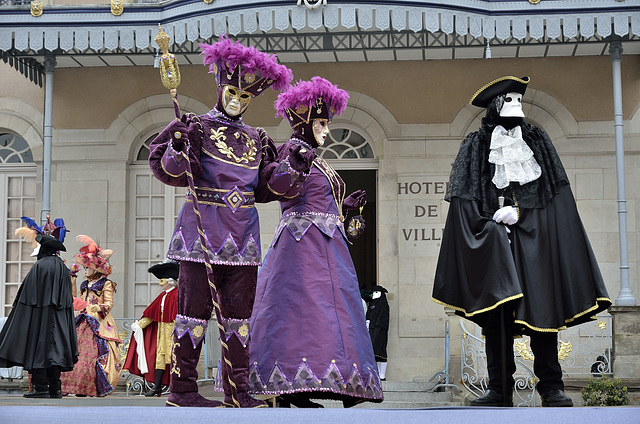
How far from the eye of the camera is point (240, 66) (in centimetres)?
536

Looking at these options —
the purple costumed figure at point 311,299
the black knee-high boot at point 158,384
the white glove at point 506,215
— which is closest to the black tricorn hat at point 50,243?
the black knee-high boot at point 158,384

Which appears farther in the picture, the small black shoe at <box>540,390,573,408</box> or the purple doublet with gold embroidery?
the small black shoe at <box>540,390,573,408</box>

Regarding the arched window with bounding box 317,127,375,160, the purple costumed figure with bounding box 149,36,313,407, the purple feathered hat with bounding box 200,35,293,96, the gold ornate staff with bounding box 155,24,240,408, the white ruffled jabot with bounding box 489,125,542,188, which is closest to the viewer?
the gold ornate staff with bounding box 155,24,240,408

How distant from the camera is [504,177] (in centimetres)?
573

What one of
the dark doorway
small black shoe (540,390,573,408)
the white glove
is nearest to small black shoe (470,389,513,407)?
small black shoe (540,390,573,408)

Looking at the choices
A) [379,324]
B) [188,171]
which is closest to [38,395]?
[188,171]

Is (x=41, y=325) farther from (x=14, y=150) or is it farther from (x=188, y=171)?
(x=14, y=150)

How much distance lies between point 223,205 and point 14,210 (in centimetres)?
991

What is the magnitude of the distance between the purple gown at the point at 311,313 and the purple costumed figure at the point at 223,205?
12.5 inches

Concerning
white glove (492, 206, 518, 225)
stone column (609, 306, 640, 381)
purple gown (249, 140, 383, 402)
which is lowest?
stone column (609, 306, 640, 381)

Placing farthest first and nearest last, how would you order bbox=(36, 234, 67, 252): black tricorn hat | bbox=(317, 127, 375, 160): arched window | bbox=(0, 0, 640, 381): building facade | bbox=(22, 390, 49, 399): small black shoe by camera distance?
bbox=(317, 127, 375, 160): arched window
bbox=(0, 0, 640, 381): building facade
bbox=(36, 234, 67, 252): black tricorn hat
bbox=(22, 390, 49, 399): small black shoe

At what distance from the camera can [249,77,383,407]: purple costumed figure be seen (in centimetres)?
550

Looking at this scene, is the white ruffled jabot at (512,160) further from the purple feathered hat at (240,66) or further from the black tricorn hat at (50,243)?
the black tricorn hat at (50,243)

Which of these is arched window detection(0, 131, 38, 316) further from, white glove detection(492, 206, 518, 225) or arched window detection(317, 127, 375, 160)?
white glove detection(492, 206, 518, 225)
